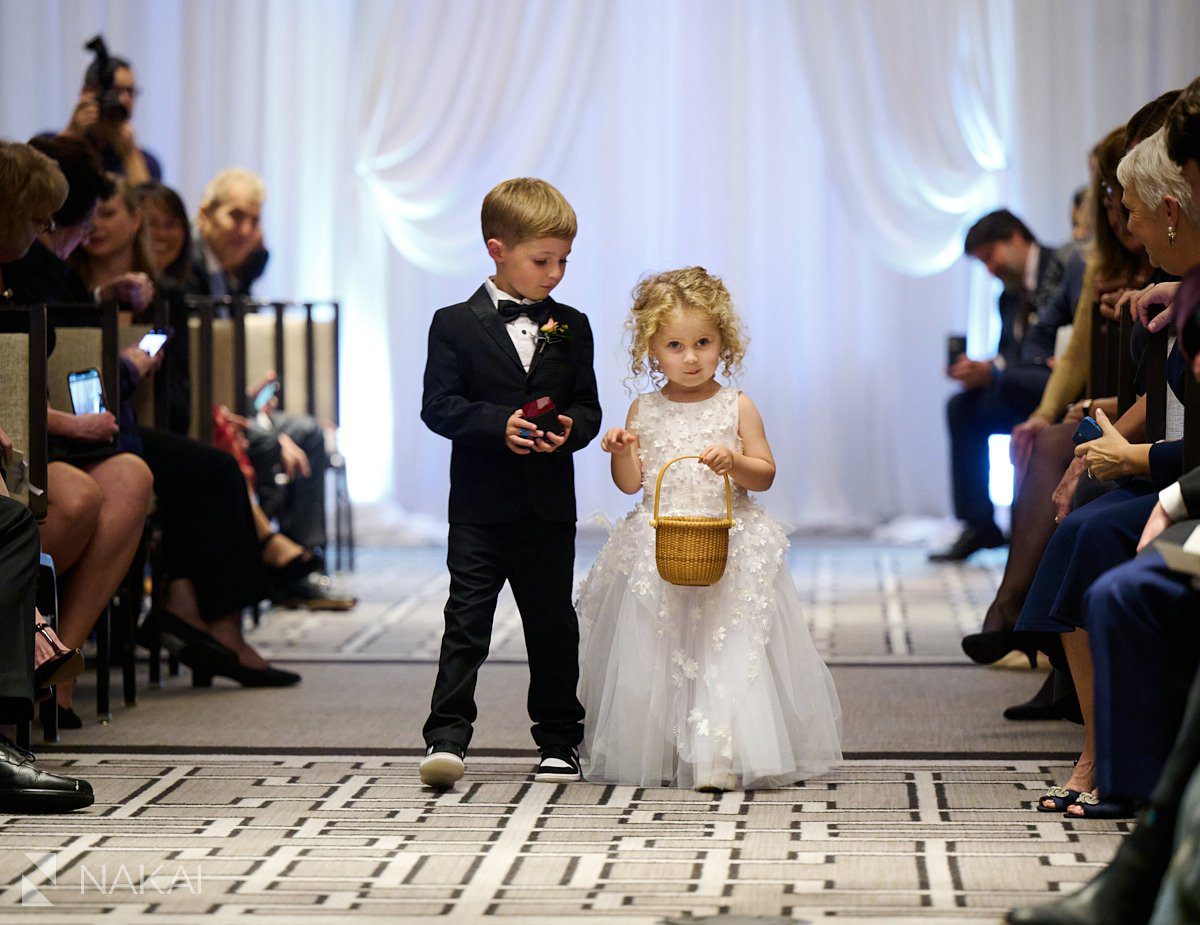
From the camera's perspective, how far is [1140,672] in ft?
8.41

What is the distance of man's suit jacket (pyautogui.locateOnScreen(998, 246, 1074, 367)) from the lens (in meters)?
5.93

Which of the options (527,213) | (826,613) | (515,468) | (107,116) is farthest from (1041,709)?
(107,116)

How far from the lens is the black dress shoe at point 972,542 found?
285 inches

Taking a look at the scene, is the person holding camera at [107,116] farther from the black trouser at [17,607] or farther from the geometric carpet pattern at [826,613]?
the black trouser at [17,607]

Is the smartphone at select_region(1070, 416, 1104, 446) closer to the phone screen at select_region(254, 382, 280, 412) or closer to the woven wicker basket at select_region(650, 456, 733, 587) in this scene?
the woven wicker basket at select_region(650, 456, 733, 587)

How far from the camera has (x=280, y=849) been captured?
113 inches

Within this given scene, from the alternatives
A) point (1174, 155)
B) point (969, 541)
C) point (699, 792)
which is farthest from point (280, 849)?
point (969, 541)

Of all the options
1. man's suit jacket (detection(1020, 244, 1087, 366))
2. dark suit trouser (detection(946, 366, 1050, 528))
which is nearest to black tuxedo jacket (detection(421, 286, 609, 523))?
man's suit jacket (detection(1020, 244, 1087, 366))

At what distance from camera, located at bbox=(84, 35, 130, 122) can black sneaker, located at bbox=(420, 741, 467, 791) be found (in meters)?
3.66

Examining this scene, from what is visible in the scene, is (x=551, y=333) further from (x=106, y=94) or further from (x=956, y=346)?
(x=956, y=346)

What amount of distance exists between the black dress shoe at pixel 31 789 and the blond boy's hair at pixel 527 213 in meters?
1.31

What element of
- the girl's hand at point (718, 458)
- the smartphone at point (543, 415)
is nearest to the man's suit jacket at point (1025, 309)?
the girl's hand at point (718, 458)

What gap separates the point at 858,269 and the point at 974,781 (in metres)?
5.38

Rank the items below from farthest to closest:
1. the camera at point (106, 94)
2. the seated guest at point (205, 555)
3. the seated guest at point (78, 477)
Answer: the camera at point (106, 94)
the seated guest at point (205, 555)
the seated guest at point (78, 477)
